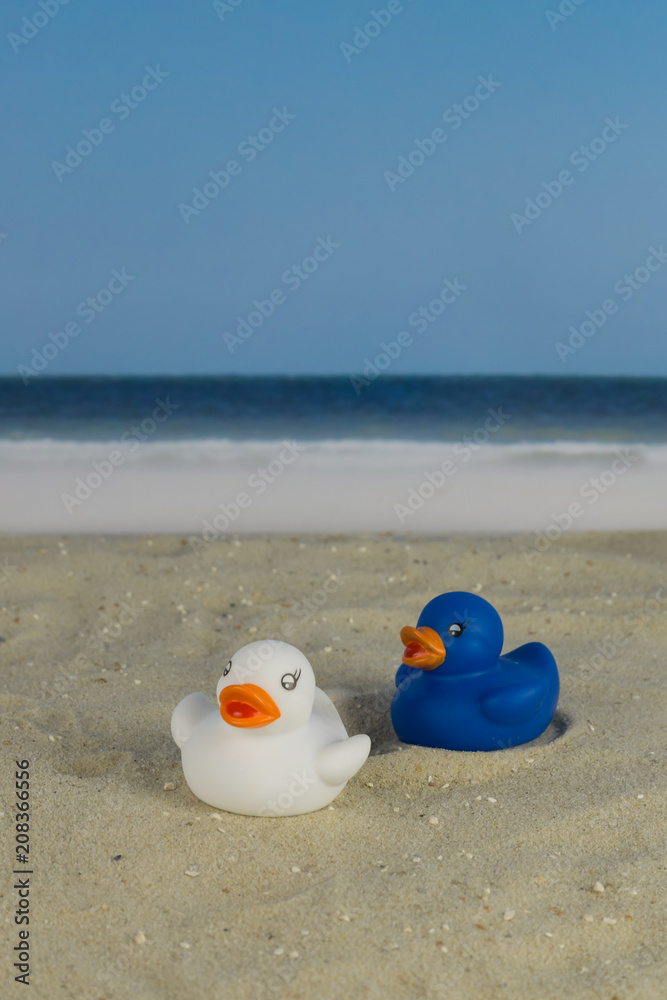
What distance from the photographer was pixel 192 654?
4.11 meters

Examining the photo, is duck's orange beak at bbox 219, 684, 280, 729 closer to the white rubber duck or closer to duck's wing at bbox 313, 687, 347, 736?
the white rubber duck

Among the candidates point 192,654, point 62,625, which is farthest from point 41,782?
point 62,625

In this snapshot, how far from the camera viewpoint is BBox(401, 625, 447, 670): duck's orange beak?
305 cm

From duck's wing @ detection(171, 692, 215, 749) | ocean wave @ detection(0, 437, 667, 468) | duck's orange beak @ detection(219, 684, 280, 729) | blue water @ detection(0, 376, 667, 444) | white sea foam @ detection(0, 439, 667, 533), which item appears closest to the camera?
duck's orange beak @ detection(219, 684, 280, 729)

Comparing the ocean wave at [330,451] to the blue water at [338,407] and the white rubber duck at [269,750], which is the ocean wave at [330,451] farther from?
the white rubber duck at [269,750]

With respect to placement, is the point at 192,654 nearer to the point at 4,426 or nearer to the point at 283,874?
the point at 283,874

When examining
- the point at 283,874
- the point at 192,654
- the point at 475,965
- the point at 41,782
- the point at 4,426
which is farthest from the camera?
the point at 4,426

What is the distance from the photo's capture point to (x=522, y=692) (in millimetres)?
3047

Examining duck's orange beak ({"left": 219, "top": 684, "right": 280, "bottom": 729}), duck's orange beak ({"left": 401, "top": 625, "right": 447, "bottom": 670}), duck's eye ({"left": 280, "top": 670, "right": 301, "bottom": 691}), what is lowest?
duck's orange beak ({"left": 219, "top": 684, "right": 280, "bottom": 729})

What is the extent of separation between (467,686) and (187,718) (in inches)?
36.9

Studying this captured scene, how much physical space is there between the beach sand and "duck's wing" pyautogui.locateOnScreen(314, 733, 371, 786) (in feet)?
0.56

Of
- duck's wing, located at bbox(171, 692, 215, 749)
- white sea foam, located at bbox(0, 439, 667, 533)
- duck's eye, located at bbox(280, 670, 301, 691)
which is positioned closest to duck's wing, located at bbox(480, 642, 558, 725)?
duck's eye, located at bbox(280, 670, 301, 691)

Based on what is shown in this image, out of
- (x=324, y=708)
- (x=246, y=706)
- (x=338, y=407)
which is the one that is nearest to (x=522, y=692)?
(x=324, y=708)

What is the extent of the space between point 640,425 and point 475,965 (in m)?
11.3
